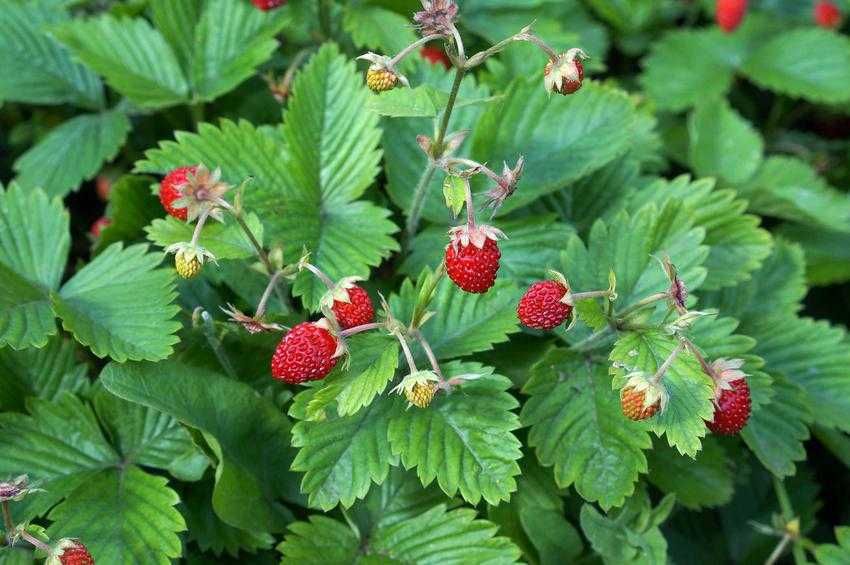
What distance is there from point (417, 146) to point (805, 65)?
149 cm

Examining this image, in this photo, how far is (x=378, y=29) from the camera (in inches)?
74.2

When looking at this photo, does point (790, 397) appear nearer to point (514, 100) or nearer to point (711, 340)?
point (711, 340)

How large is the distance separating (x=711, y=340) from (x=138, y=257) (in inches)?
36.8

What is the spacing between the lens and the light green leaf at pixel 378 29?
6.08 feet

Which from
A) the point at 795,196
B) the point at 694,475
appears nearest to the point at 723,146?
the point at 795,196

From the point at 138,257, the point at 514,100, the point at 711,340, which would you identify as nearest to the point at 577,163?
the point at 514,100

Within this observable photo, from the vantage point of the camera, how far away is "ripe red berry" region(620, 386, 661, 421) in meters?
1.20

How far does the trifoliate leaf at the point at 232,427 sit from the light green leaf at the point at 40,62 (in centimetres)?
87

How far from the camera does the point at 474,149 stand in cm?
165

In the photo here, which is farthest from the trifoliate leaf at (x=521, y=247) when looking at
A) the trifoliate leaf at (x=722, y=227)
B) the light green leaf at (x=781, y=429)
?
the light green leaf at (x=781, y=429)

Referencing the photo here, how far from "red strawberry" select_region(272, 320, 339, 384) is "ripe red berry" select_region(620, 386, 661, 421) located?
0.39m

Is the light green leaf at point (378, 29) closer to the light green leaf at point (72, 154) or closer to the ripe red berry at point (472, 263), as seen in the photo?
the light green leaf at point (72, 154)

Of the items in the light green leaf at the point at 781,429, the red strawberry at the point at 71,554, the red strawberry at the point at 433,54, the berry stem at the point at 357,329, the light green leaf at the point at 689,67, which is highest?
the berry stem at the point at 357,329

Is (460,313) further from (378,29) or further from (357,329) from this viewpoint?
(378,29)
